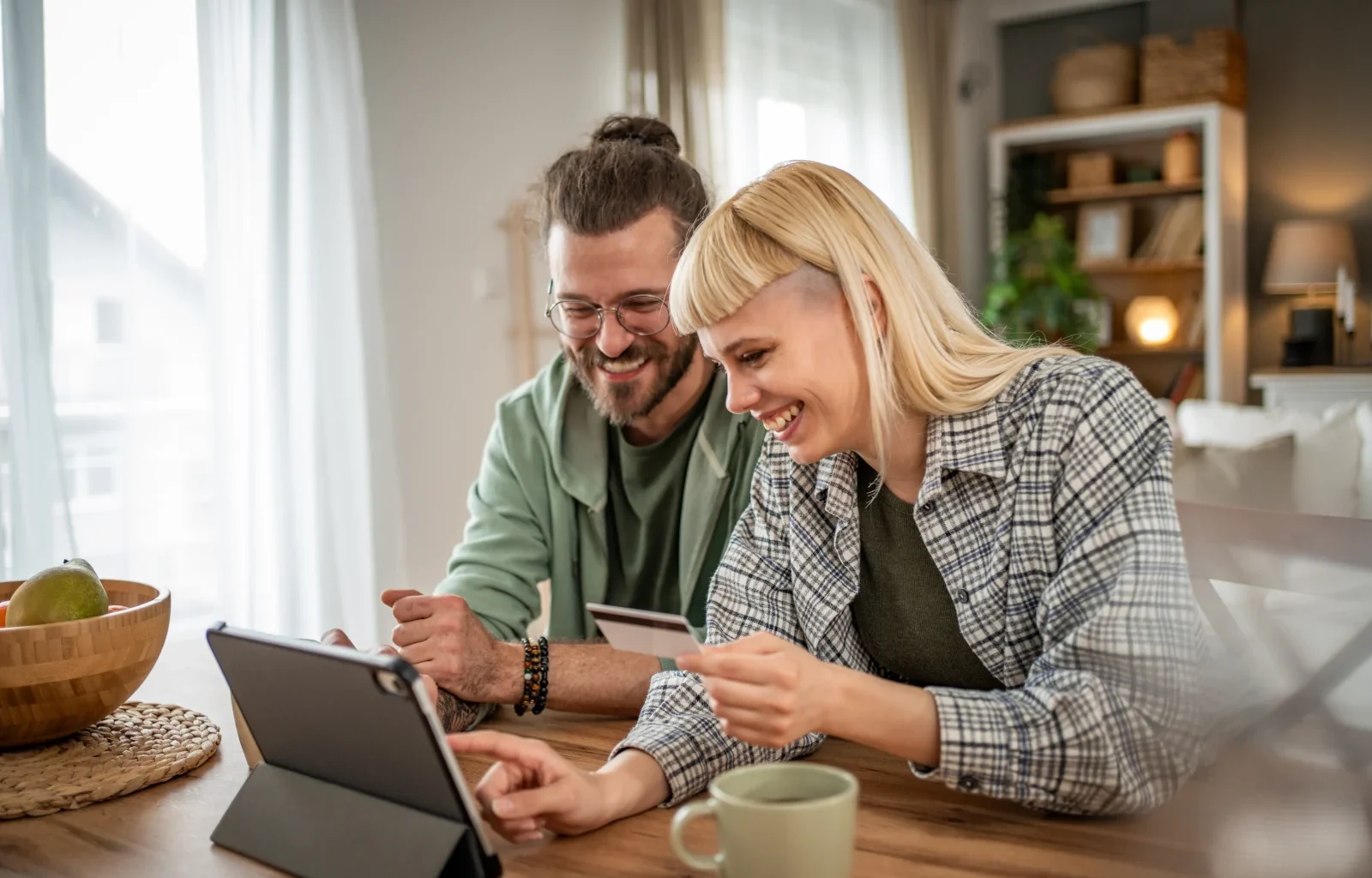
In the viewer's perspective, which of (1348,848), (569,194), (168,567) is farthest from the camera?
(168,567)

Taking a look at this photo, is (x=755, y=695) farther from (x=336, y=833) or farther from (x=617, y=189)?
(x=617, y=189)

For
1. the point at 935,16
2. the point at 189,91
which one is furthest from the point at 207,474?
the point at 935,16

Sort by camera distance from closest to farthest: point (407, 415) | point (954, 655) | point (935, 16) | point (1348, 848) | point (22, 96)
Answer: point (1348, 848), point (954, 655), point (22, 96), point (407, 415), point (935, 16)

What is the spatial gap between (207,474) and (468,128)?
4.87 ft

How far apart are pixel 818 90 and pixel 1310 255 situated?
2354mm

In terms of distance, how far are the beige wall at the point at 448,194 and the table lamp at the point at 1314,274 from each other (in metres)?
3.44

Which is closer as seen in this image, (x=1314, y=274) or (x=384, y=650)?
(x=384, y=650)

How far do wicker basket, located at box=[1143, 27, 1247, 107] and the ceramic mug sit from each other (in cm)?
594

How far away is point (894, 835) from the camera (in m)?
0.96

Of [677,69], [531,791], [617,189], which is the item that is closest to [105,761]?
[531,791]

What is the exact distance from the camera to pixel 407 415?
3945 mm

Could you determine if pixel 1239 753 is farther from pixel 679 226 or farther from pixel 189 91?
pixel 189 91

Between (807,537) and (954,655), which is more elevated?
(807,537)

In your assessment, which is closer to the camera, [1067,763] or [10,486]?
[1067,763]
